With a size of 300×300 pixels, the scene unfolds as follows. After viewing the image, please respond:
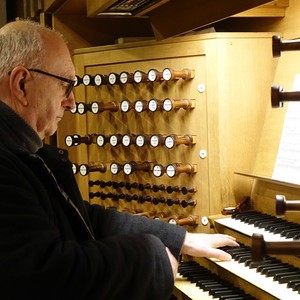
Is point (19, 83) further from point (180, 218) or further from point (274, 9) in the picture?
point (274, 9)

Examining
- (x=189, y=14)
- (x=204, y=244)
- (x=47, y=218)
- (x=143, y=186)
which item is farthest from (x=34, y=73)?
(x=143, y=186)

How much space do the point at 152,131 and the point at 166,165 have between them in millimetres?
221

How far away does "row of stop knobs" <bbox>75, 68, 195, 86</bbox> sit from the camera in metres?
2.99

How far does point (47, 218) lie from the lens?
1.38 m

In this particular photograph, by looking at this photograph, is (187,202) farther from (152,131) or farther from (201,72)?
(201,72)

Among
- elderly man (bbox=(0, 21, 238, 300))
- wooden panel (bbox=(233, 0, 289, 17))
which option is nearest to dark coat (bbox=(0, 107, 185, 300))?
elderly man (bbox=(0, 21, 238, 300))

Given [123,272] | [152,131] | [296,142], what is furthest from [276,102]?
[152,131]

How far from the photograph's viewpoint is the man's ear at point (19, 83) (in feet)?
5.04

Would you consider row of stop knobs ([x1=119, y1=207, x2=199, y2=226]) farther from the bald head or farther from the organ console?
the bald head

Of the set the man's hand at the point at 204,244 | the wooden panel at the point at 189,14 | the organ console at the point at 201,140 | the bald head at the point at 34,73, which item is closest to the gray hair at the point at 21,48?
the bald head at the point at 34,73

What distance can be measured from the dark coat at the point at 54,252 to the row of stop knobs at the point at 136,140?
1.44 meters

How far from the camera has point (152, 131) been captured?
323 cm

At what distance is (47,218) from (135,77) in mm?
1907

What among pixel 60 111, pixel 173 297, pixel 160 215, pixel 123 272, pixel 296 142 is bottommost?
pixel 173 297
